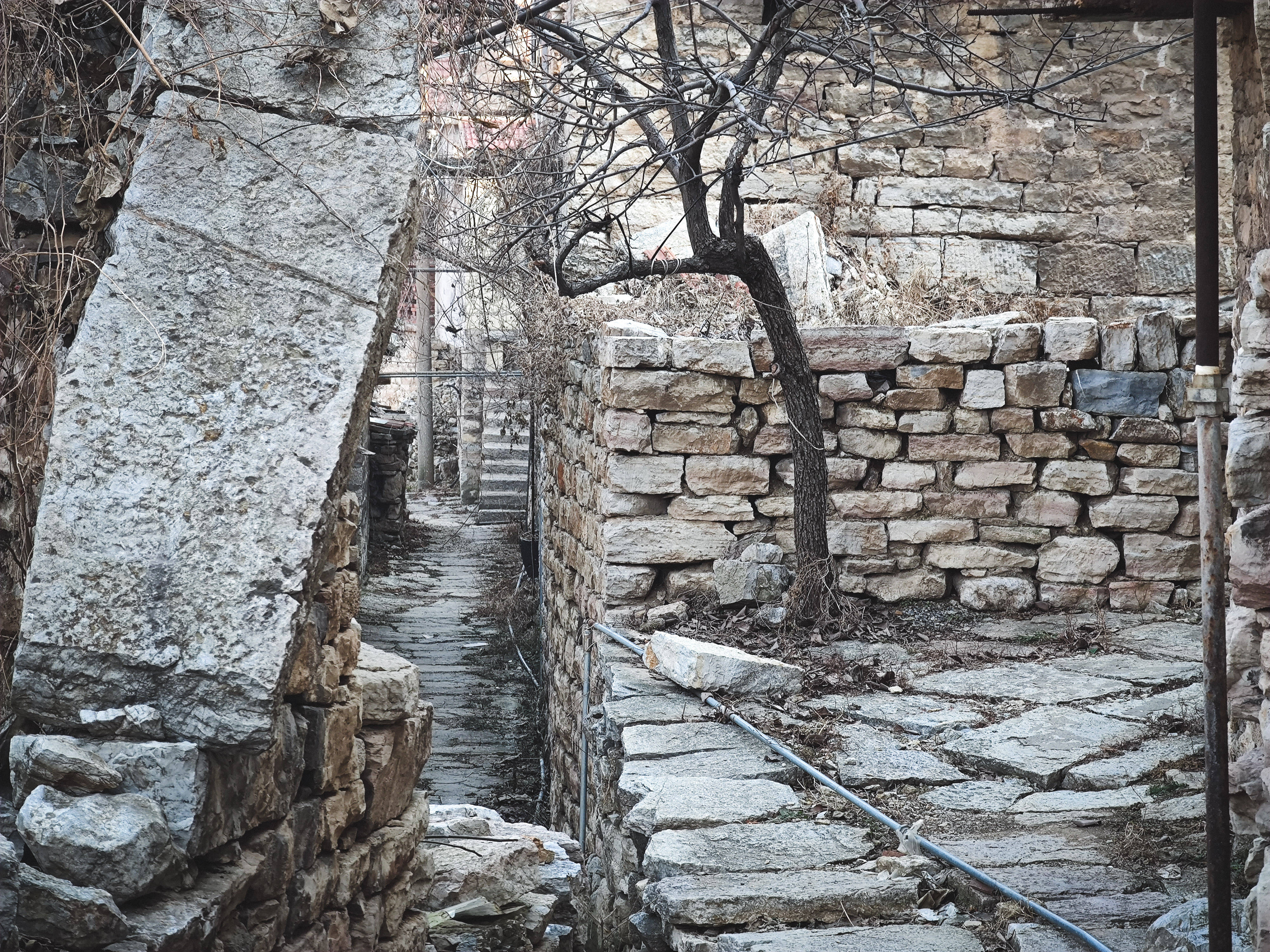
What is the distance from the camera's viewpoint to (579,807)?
544 cm

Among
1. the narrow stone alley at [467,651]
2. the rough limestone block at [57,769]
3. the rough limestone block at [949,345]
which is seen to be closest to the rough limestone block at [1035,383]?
the rough limestone block at [949,345]

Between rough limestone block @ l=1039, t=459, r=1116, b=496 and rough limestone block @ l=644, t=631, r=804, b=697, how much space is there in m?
1.93

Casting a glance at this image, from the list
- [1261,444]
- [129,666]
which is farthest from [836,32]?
[129,666]

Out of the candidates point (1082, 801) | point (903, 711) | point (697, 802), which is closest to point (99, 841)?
point (697, 802)

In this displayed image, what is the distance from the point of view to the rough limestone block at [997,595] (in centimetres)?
548

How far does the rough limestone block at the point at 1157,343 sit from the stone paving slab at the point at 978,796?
279 centimetres

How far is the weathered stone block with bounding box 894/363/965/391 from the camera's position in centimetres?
541

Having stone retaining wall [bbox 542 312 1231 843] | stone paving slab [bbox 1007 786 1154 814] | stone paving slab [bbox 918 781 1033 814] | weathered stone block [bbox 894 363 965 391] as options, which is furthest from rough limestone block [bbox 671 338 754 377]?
stone paving slab [bbox 1007 786 1154 814]

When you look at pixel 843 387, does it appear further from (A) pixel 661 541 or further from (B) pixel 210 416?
(B) pixel 210 416

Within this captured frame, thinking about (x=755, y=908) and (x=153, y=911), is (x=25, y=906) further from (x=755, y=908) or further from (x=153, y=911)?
(x=755, y=908)

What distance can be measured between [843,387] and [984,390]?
655 millimetres

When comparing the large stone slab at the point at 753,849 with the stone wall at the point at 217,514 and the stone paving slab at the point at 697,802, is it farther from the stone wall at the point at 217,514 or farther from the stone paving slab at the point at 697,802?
the stone wall at the point at 217,514

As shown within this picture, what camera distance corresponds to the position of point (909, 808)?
3.19 metres

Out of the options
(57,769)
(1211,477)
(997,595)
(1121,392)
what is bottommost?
(997,595)
